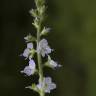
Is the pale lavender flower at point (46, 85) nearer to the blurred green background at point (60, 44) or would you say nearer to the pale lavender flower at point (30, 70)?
the pale lavender flower at point (30, 70)

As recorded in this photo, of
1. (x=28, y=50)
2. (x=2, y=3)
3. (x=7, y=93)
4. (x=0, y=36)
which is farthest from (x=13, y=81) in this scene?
(x=28, y=50)

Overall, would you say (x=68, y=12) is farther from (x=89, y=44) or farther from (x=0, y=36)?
(x=0, y=36)

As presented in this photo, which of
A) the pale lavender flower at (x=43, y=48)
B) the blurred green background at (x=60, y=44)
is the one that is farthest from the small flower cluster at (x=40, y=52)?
the blurred green background at (x=60, y=44)

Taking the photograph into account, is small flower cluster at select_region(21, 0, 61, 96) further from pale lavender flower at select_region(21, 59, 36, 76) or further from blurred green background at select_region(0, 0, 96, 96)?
blurred green background at select_region(0, 0, 96, 96)

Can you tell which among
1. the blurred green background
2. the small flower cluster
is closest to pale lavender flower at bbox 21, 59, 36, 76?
the small flower cluster

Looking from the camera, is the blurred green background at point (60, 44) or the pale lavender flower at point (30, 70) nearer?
the pale lavender flower at point (30, 70)

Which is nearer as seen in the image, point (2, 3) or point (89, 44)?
point (2, 3)
